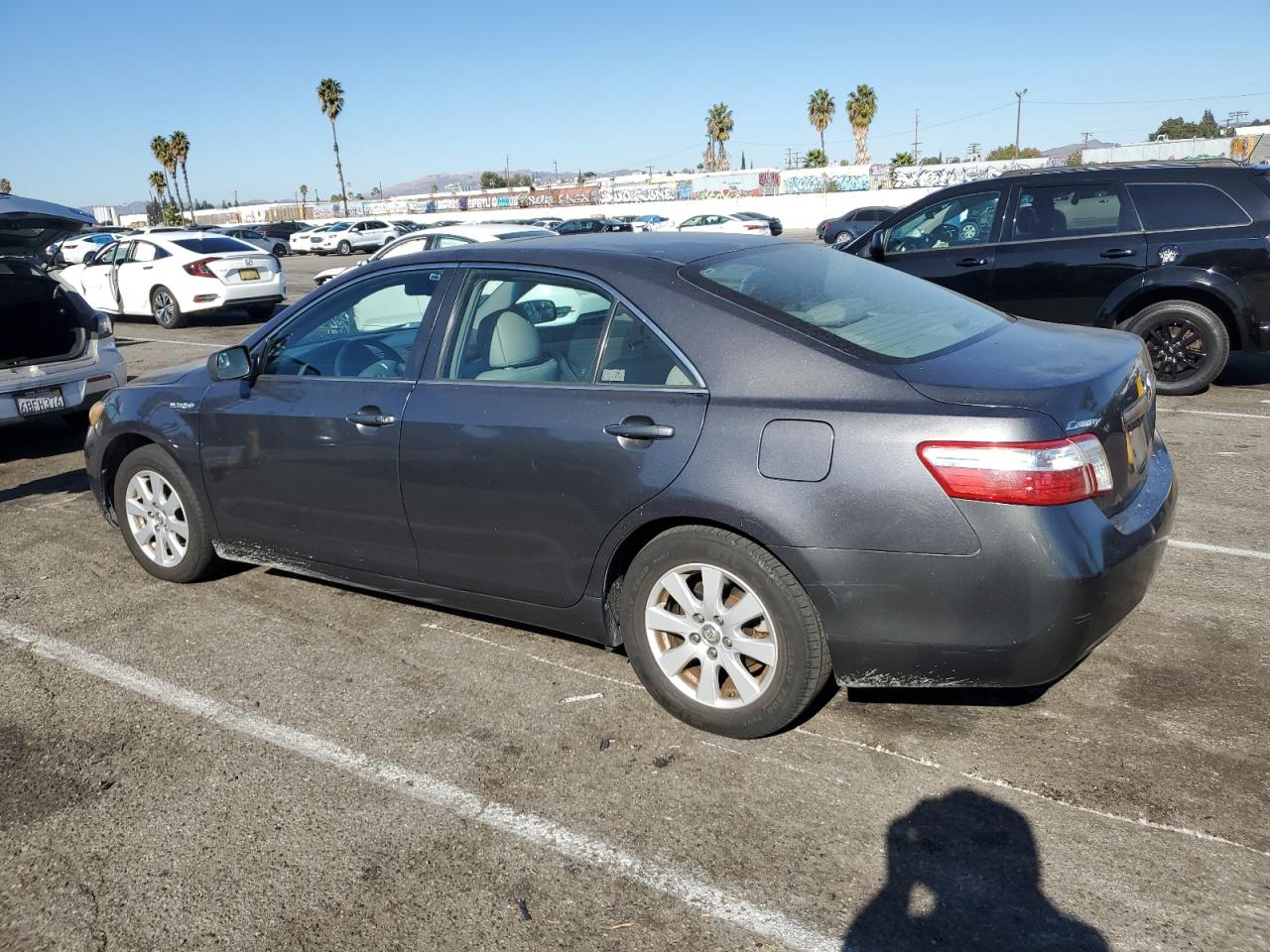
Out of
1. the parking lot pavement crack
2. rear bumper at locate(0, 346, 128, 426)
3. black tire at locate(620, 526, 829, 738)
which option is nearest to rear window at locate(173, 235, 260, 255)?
rear bumper at locate(0, 346, 128, 426)

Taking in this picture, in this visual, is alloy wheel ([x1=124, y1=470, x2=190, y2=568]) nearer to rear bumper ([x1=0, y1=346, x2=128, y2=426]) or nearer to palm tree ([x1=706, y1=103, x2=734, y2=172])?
rear bumper ([x1=0, y1=346, x2=128, y2=426])

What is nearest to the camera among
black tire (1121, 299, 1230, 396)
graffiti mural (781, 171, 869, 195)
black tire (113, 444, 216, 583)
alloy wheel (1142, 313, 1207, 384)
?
black tire (113, 444, 216, 583)

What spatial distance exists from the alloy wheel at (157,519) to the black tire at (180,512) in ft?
0.06

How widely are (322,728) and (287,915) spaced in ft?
3.33

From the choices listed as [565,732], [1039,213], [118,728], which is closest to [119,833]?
[118,728]

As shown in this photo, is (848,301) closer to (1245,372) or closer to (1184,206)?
(1184,206)

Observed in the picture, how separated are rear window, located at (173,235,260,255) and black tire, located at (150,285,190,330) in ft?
2.57

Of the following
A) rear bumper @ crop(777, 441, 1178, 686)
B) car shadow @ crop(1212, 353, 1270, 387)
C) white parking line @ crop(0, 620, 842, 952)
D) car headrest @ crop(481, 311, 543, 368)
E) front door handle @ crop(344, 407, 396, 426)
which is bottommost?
car shadow @ crop(1212, 353, 1270, 387)

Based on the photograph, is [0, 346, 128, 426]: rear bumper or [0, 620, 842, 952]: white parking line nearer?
[0, 620, 842, 952]: white parking line

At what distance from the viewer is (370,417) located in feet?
13.2

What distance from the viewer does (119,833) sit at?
3.09 meters

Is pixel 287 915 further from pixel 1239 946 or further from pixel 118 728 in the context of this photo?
pixel 1239 946

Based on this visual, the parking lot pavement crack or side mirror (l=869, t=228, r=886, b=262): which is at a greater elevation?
side mirror (l=869, t=228, r=886, b=262)

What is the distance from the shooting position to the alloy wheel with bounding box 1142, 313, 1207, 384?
835 centimetres
